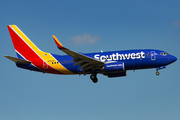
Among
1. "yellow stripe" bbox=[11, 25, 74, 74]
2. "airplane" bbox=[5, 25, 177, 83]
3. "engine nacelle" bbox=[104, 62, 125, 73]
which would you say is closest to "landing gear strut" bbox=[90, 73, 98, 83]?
"airplane" bbox=[5, 25, 177, 83]

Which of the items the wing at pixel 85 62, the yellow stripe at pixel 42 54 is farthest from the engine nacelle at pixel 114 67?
the yellow stripe at pixel 42 54

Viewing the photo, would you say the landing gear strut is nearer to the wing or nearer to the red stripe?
the wing

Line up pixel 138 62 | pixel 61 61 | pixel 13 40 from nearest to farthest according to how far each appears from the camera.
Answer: pixel 138 62, pixel 61 61, pixel 13 40

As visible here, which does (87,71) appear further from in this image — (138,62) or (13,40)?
(13,40)

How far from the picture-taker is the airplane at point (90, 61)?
41.7 meters

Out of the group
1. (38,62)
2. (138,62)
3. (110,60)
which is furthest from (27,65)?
(138,62)

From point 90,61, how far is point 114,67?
3.66 meters

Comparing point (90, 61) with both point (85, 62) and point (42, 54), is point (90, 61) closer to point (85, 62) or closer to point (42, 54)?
point (85, 62)

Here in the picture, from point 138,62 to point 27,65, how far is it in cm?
1802

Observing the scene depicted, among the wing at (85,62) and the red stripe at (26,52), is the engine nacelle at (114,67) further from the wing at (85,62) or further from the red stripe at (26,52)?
the red stripe at (26,52)

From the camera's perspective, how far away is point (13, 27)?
4981cm

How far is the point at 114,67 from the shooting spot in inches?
1629

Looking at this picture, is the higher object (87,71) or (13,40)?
(13,40)

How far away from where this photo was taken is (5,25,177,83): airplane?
41688 millimetres
